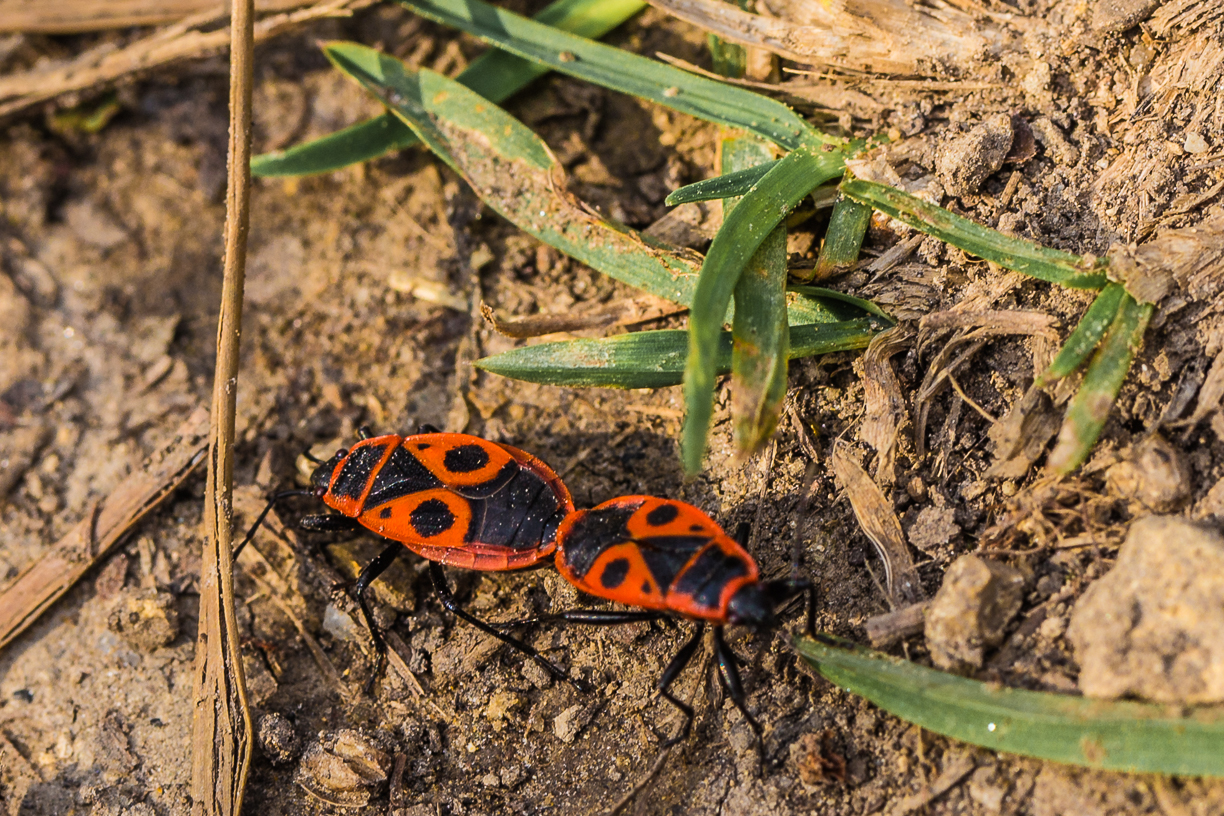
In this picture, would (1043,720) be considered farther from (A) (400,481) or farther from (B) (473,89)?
(B) (473,89)

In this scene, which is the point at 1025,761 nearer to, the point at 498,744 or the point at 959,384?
the point at 959,384

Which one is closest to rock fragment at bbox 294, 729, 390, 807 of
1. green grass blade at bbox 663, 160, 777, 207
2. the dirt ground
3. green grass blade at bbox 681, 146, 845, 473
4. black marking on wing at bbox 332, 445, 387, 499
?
the dirt ground

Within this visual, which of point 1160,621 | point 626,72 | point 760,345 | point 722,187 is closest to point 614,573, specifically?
point 760,345

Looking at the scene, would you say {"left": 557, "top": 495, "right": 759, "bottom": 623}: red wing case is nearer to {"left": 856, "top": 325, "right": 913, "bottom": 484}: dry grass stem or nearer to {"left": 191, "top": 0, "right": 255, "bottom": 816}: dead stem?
{"left": 856, "top": 325, "right": 913, "bottom": 484}: dry grass stem

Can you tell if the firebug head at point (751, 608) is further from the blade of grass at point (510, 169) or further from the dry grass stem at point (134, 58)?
the dry grass stem at point (134, 58)

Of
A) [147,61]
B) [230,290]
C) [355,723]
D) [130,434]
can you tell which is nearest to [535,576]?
[355,723]

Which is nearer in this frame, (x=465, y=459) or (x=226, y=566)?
(x=226, y=566)

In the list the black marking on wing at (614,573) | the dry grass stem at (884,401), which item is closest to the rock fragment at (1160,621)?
the dry grass stem at (884,401)
